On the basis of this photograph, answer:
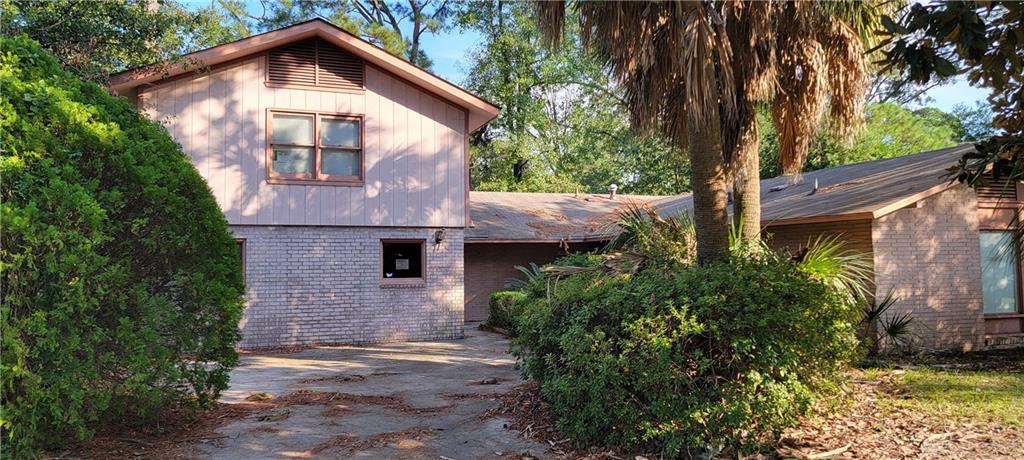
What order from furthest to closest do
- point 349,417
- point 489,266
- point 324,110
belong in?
point 489,266
point 324,110
point 349,417

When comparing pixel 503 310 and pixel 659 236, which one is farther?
pixel 503 310

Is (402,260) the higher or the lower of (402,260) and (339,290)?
the higher

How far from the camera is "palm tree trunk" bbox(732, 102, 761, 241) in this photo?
9.49m

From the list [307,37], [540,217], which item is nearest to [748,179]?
[307,37]

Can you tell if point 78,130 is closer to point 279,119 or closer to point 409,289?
point 279,119

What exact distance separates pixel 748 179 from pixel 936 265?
17.1 ft

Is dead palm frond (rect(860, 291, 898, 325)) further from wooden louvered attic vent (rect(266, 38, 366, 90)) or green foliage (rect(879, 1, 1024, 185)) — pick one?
wooden louvered attic vent (rect(266, 38, 366, 90))

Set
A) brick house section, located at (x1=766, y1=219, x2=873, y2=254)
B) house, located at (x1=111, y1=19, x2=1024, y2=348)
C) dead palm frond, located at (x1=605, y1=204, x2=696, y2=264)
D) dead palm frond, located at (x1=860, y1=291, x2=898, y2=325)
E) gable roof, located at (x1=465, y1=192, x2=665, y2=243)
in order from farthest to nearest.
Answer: gable roof, located at (x1=465, y1=192, x2=665, y2=243) < house, located at (x1=111, y1=19, x2=1024, y2=348) < brick house section, located at (x1=766, y1=219, x2=873, y2=254) < dead palm frond, located at (x1=860, y1=291, x2=898, y2=325) < dead palm frond, located at (x1=605, y1=204, x2=696, y2=264)

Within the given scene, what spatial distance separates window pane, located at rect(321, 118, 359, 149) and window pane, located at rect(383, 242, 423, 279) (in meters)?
2.36

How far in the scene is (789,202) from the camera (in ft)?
48.1

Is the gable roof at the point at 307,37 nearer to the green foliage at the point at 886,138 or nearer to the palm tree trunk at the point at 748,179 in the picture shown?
the palm tree trunk at the point at 748,179

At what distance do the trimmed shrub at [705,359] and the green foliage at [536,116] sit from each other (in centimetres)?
2331

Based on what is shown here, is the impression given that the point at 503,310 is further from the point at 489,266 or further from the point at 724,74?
the point at 724,74

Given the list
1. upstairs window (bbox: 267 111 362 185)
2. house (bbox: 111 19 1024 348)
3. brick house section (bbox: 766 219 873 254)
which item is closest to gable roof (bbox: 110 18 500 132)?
house (bbox: 111 19 1024 348)
